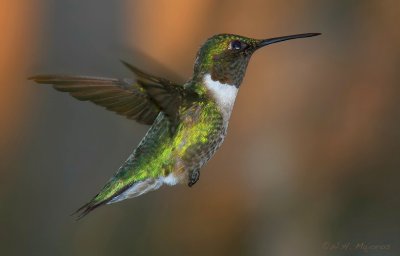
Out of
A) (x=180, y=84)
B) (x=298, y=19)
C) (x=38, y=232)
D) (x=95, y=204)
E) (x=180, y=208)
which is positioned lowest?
(x=38, y=232)

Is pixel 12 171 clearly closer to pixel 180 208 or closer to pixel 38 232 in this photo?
pixel 38 232

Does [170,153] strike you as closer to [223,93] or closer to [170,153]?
[170,153]

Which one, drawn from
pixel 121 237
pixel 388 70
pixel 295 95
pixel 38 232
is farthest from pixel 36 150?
pixel 388 70

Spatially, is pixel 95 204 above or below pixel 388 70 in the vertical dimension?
below

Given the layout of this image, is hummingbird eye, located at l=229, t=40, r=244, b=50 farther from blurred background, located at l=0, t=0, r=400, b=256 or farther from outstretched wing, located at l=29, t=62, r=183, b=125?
blurred background, located at l=0, t=0, r=400, b=256

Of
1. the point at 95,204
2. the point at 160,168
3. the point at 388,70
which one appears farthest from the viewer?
the point at 388,70

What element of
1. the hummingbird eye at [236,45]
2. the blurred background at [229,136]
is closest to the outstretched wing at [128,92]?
the hummingbird eye at [236,45]

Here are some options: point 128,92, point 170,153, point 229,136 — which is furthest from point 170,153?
point 229,136
